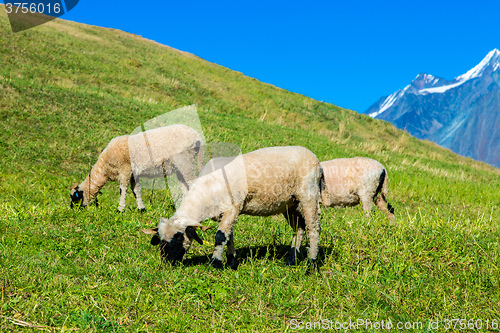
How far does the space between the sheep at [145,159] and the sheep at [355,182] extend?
12.3ft

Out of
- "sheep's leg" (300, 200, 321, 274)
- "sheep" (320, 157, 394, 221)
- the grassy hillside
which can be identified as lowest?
the grassy hillside

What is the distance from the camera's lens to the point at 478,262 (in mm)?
4988

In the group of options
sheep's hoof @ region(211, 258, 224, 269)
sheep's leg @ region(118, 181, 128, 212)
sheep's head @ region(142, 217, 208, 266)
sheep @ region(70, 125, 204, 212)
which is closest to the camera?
sheep's head @ region(142, 217, 208, 266)

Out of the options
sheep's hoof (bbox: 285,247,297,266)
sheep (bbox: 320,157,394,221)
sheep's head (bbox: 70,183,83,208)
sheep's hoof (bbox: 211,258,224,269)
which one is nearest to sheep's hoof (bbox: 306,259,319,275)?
sheep's hoof (bbox: 285,247,297,266)

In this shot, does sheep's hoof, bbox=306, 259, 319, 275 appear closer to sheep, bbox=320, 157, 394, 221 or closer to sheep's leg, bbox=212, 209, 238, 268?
sheep's leg, bbox=212, 209, 238, 268

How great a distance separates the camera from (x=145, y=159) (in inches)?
383

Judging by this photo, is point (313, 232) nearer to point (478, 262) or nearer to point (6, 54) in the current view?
point (478, 262)

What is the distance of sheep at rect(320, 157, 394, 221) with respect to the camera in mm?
9180

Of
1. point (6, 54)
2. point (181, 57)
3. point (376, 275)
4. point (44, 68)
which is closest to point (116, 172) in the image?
point (376, 275)

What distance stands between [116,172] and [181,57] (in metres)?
40.3

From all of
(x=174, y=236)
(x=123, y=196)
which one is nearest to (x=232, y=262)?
(x=174, y=236)

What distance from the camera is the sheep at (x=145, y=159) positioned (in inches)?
377

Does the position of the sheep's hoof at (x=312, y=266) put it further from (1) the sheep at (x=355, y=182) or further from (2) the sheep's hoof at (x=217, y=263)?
(1) the sheep at (x=355, y=182)

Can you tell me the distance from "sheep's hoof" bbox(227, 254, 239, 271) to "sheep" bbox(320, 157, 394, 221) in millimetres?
4613
